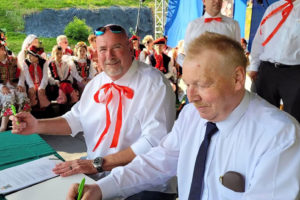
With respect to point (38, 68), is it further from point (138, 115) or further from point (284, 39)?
point (284, 39)

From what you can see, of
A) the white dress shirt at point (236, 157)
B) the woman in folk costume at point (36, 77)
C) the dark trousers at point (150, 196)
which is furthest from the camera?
the woman in folk costume at point (36, 77)

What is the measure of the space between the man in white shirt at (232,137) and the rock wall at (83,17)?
53.4 feet

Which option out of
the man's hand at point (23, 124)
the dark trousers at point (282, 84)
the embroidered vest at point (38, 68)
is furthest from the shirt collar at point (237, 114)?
the embroidered vest at point (38, 68)

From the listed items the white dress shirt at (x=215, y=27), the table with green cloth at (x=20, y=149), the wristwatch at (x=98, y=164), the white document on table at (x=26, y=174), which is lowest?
the wristwatch at (x=98, y=164)

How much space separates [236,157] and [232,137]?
8cm

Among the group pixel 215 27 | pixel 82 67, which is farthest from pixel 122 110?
pixel 82 67

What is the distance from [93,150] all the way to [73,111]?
37 cm

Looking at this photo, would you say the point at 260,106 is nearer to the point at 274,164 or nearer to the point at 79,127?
the point at 274,164

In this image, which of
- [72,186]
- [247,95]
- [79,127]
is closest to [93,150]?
[79,127]

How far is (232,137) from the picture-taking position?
1.18 meters

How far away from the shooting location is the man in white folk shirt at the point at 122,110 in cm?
188

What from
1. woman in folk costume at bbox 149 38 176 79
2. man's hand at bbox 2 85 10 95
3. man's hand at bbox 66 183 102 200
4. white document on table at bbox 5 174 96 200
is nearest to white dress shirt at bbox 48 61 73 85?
man's hand at bbox 2 85 10 95

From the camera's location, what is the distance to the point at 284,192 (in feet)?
3.26

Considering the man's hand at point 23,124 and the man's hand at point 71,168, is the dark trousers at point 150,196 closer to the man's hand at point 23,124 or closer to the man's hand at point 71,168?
the man's hand at point 71,168
